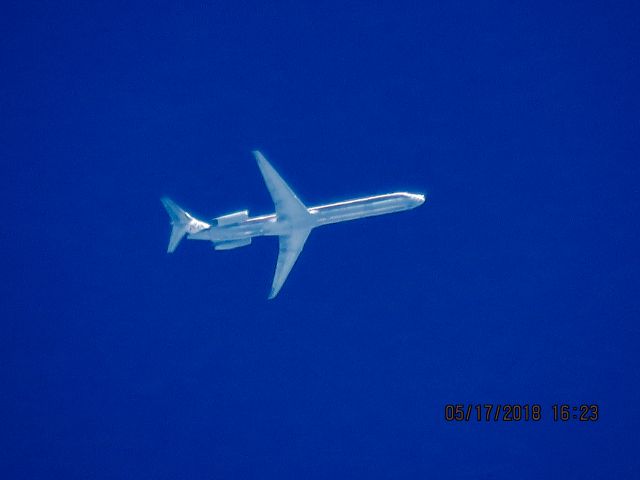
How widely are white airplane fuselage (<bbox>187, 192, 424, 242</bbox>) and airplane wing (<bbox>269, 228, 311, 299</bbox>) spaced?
1.47 ft

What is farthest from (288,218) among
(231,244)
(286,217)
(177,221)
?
(177,221)

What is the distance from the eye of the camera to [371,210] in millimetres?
22719

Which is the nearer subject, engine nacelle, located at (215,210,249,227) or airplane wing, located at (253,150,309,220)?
airplane wing, located at (253,150,309,220)

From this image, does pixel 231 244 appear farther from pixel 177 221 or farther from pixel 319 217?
pixel 319 217

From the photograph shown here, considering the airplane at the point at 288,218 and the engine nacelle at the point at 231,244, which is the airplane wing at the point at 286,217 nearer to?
the airplane at the point at 288,218

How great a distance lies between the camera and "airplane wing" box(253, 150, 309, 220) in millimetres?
21391

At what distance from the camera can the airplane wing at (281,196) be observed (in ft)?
70.2

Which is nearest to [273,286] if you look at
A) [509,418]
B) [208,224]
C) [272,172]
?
[208,224]

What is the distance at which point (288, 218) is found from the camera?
2261 cm

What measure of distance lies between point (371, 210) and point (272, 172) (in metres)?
5.78

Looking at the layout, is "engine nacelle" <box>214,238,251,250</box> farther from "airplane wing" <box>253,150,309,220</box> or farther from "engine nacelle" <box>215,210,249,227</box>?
"airplane wing" <box>253,150,309,220</box>

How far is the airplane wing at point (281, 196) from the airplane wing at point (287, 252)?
121cm

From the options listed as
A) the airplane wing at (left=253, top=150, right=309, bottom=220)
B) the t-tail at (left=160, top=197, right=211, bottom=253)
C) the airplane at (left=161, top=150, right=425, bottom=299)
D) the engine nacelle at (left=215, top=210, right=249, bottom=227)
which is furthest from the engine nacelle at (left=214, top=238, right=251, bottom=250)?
the t-tail at (left=160, top=197, right=211, bottom=253)

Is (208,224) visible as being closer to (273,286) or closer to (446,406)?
(273,286)
